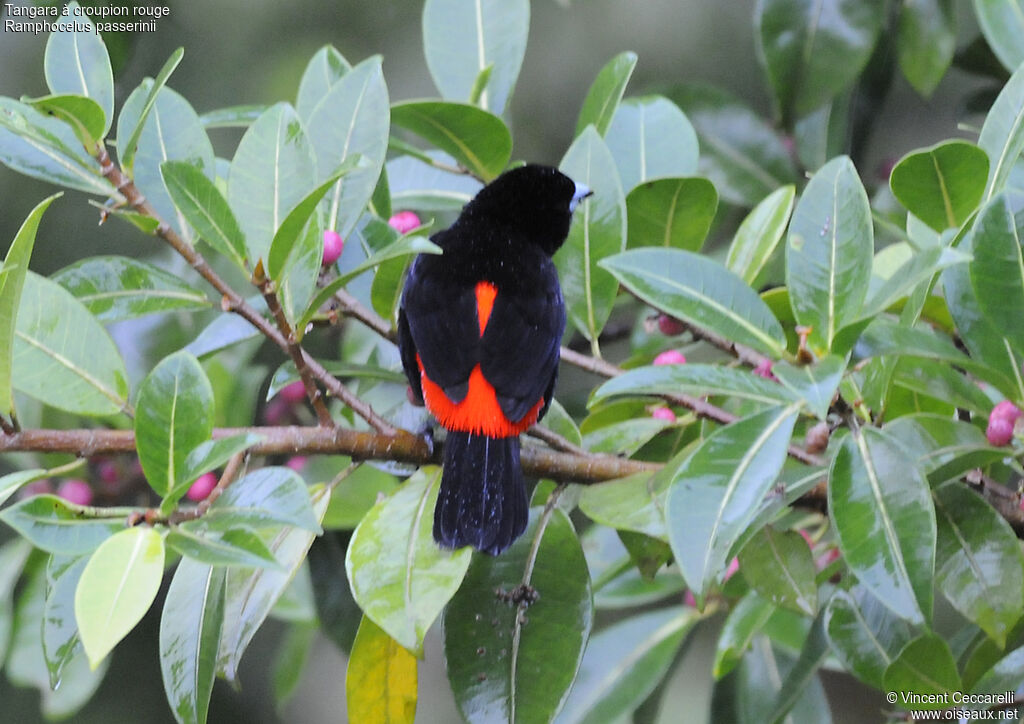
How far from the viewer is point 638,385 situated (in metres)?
1.29

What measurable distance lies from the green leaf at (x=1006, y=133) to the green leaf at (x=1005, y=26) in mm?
862

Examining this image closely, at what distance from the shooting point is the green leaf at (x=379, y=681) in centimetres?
171

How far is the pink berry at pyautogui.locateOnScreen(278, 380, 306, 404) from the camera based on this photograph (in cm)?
280

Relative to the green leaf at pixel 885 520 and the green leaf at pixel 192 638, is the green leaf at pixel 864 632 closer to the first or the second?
the green leaf at pixel 885 520

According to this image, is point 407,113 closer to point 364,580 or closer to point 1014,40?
point 364,580

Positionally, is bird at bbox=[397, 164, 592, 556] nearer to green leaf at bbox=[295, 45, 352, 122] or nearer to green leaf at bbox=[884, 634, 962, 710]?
green leaf at bbox=[295, 45, 352, 122]

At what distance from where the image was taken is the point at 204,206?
1480 millimetres

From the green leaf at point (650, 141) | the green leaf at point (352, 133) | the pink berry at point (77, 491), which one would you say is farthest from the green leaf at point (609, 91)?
the pink berry at point (77, 491)

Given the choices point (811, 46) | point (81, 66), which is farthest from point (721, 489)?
point (811, 46)

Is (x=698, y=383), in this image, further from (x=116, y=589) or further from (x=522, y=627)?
(x=116, y=589)

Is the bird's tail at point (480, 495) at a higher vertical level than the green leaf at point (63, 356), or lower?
lower

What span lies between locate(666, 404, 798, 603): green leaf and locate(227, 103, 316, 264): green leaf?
0.76 metres

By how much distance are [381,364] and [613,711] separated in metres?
1.04

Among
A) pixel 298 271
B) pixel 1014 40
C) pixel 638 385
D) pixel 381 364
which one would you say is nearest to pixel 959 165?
pixel 638 385
